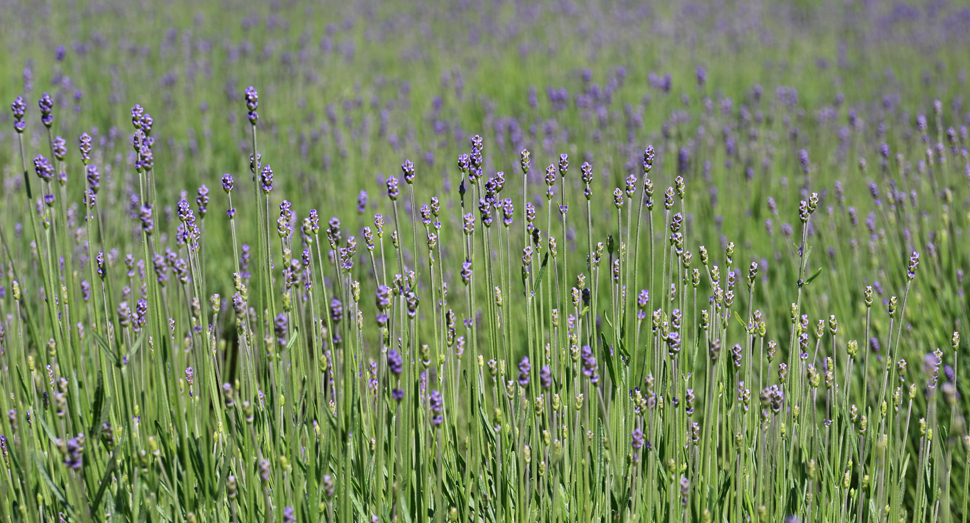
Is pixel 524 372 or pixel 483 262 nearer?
pixel 524 372

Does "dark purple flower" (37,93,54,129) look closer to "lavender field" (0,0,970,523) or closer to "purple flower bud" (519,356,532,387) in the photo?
"lavender field" (0,0,970,523)

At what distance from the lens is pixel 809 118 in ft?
19.6

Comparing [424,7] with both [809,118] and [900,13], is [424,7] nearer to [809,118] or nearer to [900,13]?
[809,118]

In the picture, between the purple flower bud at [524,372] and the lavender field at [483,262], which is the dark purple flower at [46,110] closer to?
the lavender field at [483,262]

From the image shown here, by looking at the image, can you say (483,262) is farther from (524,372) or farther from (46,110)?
(46,110)

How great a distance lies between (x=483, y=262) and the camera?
346cm

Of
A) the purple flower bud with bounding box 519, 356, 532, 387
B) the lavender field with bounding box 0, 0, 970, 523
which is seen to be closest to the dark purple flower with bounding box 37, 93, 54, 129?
the lavender field with bounding box 0, 0, 970, 523

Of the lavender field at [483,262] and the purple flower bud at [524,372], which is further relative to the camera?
the lavender field at [483,262]

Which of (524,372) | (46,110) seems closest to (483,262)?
(524,372)

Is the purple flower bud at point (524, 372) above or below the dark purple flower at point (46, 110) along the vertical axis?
below

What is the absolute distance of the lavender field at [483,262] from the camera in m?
1.54

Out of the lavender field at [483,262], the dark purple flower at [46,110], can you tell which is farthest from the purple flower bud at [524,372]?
the dark purple flower at [46,110]

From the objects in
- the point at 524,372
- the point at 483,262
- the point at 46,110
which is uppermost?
the point at 483,262

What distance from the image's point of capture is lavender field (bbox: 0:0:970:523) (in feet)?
5.06
